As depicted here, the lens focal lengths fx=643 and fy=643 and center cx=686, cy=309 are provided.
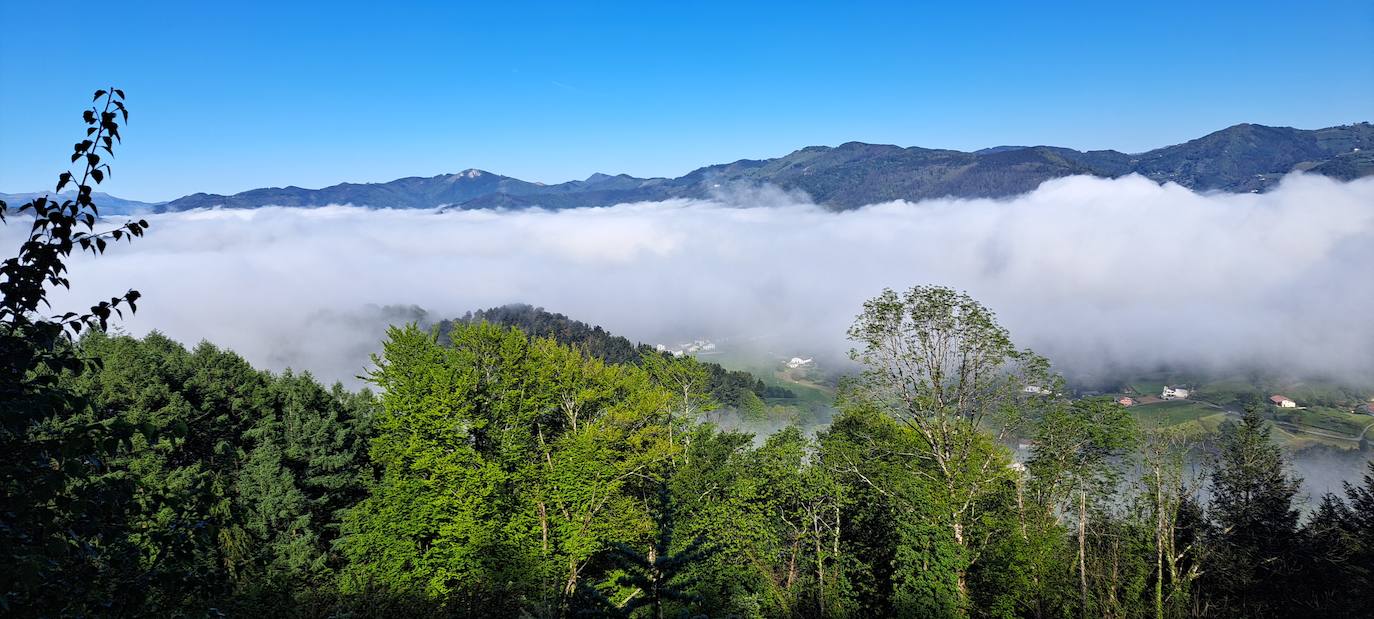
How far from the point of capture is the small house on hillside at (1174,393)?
16962 centimetres

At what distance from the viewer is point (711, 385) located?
106 meters

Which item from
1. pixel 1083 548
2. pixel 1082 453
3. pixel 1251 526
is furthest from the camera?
pixel 1251 526

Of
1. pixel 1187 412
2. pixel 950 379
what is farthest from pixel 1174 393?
pixel 950 379

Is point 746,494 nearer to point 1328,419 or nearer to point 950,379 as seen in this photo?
point 950,379

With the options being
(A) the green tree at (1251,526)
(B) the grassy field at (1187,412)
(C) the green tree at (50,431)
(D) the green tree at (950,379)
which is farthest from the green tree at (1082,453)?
(B) the grassy field at (1187,412)

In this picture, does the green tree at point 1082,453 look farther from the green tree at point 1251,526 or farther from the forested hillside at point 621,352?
the forested hillside at point 621,352

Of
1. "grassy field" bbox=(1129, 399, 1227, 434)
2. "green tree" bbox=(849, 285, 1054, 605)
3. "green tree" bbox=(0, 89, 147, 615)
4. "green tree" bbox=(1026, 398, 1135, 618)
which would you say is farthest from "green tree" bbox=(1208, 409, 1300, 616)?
"grassy field" bbox=(1129, 399, 1227, 434)

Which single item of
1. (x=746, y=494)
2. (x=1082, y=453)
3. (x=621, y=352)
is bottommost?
(x=621, y=352)

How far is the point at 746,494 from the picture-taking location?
27.9 metres

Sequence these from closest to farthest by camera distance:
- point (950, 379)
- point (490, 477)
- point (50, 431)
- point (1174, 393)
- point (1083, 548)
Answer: point (50, 431) < point (1083, 548) < point (950, 379) < point (490, 477) < point (1174, 393)

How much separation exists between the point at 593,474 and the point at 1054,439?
19.5 meters

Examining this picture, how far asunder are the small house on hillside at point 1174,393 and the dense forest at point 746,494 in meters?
164

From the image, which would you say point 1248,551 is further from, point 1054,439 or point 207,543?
point 207,543

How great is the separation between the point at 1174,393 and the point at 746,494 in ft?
631
